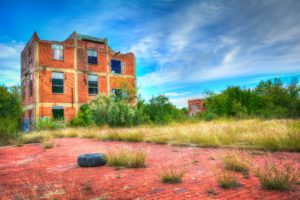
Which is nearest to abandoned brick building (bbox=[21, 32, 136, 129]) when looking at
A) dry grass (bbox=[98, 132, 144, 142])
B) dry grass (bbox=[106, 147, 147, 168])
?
dry grass (bbox=[98, 132, 144, 142])

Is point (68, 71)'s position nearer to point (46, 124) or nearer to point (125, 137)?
point (46, 124)

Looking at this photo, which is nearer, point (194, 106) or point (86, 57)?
point (86, 57)

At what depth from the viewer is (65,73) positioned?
22.4m

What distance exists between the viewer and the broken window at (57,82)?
21766 millimetres

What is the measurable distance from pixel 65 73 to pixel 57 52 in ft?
7.47

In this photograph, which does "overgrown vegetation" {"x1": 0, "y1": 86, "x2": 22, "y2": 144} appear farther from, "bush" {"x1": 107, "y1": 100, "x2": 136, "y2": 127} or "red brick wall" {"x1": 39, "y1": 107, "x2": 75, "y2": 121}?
"red brick wall" {"x1": 39, "y1": 107, "x2": 75, "y2": 121}

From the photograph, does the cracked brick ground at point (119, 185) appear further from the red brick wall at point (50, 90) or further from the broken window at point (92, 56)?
the broken window at point (92, 56)

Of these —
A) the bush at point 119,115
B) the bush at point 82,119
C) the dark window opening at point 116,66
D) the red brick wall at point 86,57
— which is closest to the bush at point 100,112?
the bush at point 119,115

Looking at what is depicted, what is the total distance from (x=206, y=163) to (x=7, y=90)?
11.8m

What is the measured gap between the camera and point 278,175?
3057 millimetres

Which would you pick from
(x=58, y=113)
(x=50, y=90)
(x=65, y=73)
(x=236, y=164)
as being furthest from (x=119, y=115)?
(x=236, y=164)

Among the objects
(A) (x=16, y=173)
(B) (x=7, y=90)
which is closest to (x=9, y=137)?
(B) (x=7, y=90)

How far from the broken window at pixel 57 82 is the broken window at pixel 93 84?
299 centimetres

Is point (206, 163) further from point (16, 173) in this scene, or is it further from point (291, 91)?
Result: point (291, 91)
